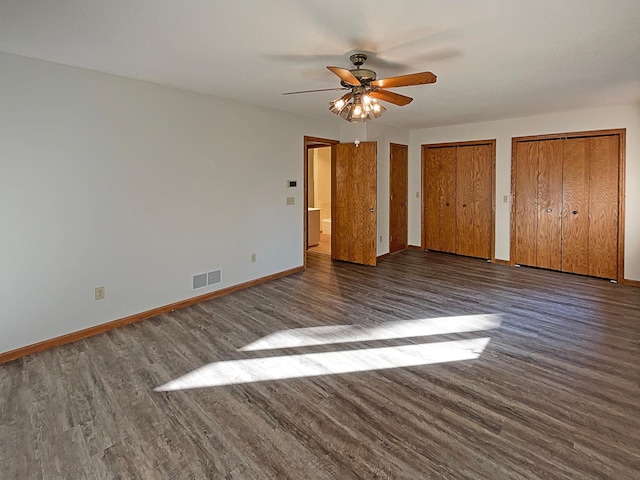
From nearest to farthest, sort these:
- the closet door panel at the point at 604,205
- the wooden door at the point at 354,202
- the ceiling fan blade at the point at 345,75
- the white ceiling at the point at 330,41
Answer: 1. the white ceiling at the point at 330,41
2. the ceiling fan blade at the point at 345,75
3. the closet door panel at the point at 604,205
4. the wooden door at the point at 354,202

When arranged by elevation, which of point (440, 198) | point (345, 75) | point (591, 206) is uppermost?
point (345, 75)

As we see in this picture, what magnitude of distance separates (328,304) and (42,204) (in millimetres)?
2892

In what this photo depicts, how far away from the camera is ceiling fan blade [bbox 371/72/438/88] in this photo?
2.65m

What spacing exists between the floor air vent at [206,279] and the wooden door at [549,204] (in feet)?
16.0

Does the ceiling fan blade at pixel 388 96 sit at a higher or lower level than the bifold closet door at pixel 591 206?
higher

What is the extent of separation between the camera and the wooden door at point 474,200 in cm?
636

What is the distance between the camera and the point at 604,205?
16.9 feet

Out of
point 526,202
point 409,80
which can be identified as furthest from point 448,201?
point 409,80

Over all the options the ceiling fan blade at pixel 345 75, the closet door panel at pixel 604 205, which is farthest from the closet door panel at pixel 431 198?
the ceiling fan blade at pixel 345 75

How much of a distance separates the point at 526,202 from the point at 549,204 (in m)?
0.33

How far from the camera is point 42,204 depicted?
3.10 m

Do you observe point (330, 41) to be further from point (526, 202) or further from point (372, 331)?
point (526, 202)

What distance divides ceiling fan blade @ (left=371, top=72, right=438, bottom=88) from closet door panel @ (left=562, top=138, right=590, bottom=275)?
3.87 m

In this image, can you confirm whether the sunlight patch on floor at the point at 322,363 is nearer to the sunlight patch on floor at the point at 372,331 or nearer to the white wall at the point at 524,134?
the sunlight patch on floor at the point at 372,331
